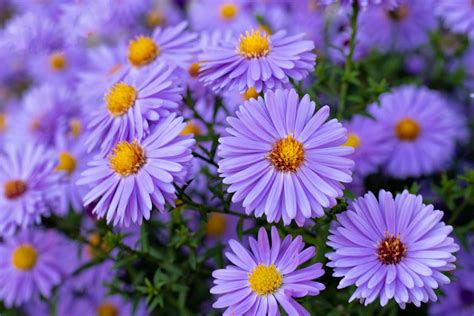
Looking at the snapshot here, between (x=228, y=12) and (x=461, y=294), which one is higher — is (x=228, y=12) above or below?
above

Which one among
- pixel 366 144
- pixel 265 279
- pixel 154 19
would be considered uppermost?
pixel 154 19

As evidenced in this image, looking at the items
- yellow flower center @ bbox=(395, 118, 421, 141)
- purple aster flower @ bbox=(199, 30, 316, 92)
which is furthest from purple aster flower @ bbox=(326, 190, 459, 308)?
yellow flower center @ bbox=(395, 118, 421, 141)

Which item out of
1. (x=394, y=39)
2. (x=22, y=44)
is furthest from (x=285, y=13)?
(x=22, y=44)

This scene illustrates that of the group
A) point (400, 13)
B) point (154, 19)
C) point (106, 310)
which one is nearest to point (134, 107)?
point (106, 310)

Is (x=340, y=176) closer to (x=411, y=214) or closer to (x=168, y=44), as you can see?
(x=411, y=214)

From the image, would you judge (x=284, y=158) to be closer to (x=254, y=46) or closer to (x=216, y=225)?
(x=254, y=46)

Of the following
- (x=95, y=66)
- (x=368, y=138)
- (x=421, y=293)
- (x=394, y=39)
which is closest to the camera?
(x=421, y=293)

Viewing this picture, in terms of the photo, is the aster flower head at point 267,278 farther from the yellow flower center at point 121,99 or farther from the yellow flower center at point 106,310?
the yellow flower center at point 106,310
